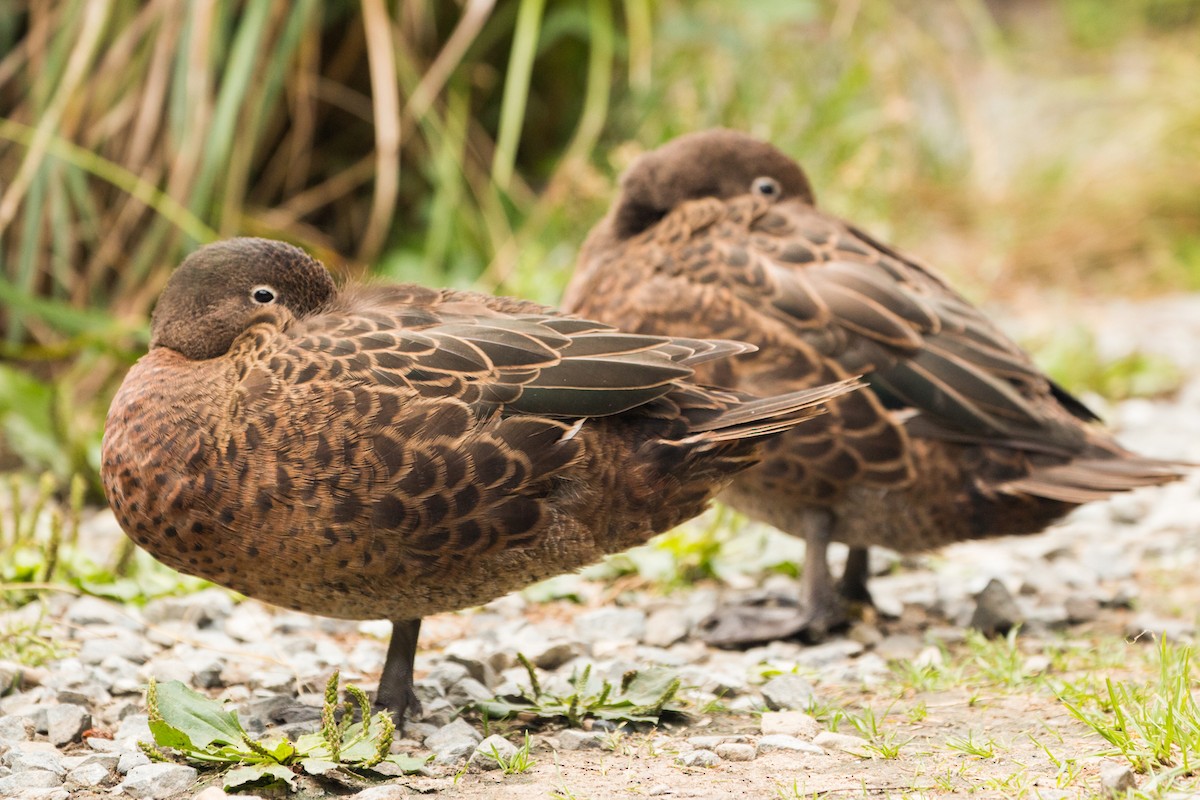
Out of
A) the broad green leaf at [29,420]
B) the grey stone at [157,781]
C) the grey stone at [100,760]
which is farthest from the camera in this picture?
the broad green leaf at [29,420]

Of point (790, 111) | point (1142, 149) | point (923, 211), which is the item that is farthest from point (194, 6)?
point (1142, 149)

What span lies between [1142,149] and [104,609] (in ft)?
24.3

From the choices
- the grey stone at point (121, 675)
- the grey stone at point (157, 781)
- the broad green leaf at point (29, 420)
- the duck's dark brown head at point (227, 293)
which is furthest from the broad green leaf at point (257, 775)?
the broad green leaf at point (29, 420)

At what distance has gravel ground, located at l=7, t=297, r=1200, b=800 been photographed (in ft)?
8.87

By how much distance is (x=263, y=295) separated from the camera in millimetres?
3189

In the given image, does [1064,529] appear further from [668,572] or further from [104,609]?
[104,609]

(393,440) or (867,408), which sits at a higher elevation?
(867,408)

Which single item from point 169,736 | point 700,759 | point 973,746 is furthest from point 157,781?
point 973,746

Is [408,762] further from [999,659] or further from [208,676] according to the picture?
[999,659]

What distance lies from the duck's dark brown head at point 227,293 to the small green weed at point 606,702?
0.95 metres

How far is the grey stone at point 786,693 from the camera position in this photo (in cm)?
326

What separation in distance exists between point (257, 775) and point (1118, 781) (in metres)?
1.53

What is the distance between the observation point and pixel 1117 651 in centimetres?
362

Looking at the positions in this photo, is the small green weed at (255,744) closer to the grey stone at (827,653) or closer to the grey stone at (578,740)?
the grey stone at (578,740)
